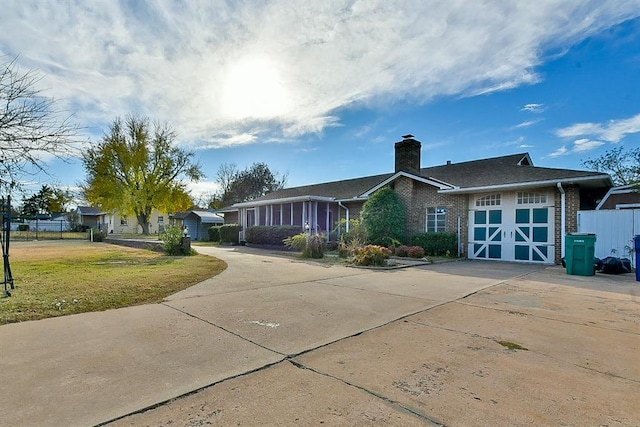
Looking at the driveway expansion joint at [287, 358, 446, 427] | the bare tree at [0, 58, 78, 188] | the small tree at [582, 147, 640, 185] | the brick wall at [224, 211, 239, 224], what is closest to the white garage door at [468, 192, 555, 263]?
the driveway expansion joint at [287, 358, 446, 427]

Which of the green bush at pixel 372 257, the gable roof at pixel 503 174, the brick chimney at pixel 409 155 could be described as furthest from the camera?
the brick chimney at pixel 409 155

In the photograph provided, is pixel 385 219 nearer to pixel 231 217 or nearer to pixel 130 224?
pixel 231 217

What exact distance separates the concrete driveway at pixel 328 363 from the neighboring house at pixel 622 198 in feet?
31.2

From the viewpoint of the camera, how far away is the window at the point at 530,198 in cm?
1315

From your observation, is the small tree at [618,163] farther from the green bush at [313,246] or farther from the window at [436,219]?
the green bush at [313,246]

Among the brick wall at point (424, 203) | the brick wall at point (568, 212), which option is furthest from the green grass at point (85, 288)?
the brick wall at point (568, 212)

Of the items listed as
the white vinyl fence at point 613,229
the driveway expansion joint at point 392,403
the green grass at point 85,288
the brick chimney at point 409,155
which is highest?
the brick chimney at point 409,155

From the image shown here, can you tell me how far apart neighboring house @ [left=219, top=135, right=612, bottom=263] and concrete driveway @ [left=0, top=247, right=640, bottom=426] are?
24.0 ft

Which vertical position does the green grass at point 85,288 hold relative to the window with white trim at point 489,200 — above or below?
below

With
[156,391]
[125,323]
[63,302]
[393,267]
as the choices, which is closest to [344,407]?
[156,391]

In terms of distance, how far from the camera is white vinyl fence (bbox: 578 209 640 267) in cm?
1084

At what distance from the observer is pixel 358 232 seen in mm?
16234

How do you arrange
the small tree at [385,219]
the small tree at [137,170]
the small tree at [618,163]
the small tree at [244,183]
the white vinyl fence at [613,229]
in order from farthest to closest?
the small tree at [244,183] < the small tree at [137,170] < the small tree at [618,163] < the small tree at [385,219] < the white vinyl fence at [613,229]

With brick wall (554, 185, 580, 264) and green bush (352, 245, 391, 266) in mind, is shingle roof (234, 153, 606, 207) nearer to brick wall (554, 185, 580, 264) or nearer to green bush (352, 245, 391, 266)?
brick wall (554, 185, 580, 264)
